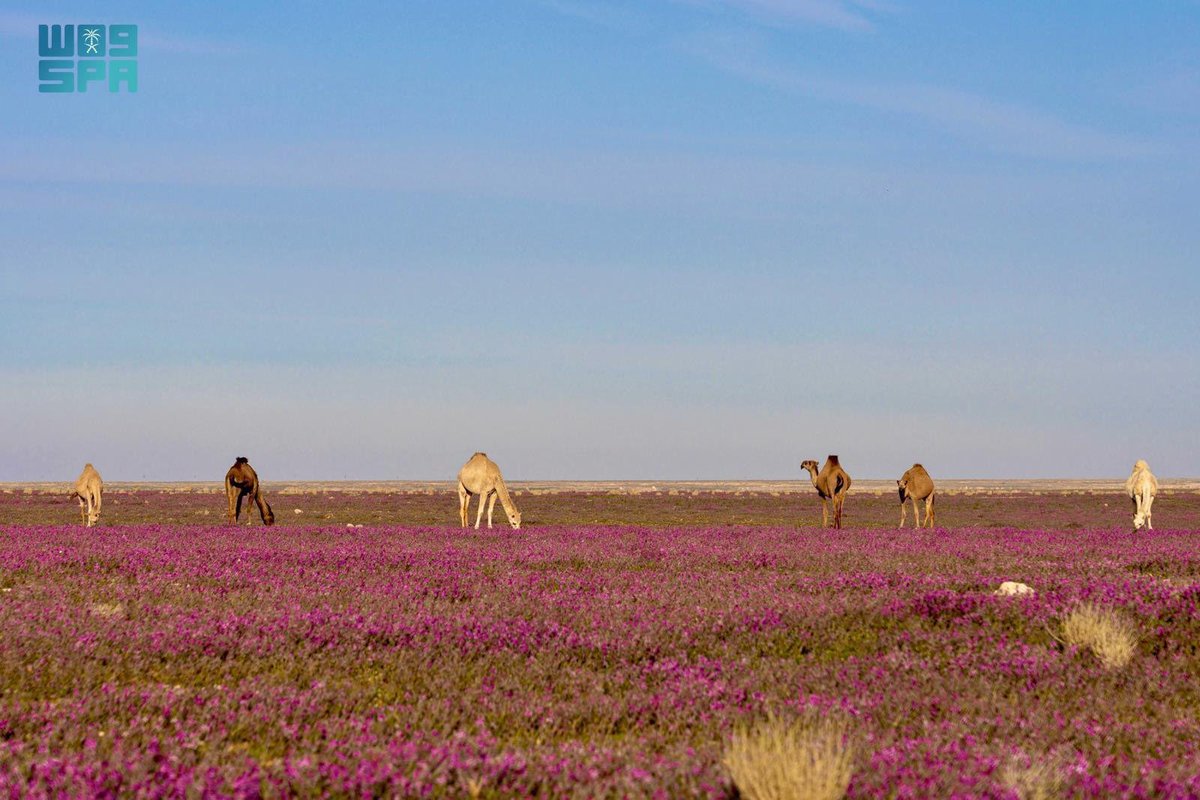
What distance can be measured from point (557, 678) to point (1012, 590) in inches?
226

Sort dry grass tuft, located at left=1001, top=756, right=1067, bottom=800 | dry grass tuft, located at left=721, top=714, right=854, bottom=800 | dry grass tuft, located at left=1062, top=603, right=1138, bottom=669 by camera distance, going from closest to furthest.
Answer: dry grass tuft, located at left=721, top=714, right=854, bottom=800, dry grass tuft, located at left=1001, top=756, right=1067, bottom=800, dry grass tuft, located at left=1062, top=603, right=1138, bottom=669

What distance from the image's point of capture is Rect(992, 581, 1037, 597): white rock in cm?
1066

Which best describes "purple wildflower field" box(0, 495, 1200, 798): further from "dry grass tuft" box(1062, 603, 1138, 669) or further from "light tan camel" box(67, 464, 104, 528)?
"light tan camel" box(67, 464, 104, 528)

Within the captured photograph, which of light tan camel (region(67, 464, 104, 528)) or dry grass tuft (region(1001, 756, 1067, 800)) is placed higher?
light tan camel (region(67, 464, 104, 528))

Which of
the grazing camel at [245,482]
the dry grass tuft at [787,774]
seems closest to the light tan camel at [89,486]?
the grazing camel at [245,482]

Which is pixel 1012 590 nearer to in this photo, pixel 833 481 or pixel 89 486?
pixel 833 481

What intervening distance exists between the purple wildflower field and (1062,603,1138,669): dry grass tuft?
0.49 ft

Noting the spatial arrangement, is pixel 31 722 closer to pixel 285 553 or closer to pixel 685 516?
pixel 285 553

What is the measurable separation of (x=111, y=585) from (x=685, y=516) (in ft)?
128

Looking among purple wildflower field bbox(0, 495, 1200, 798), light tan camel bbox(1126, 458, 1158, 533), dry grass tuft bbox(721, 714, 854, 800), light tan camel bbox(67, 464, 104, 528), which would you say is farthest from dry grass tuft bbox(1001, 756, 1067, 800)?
light tan camel bbox(67, 464, 104, 528)

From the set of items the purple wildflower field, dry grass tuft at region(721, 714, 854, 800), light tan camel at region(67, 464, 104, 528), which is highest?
light tan camel at region(67, 464, 104, 528)

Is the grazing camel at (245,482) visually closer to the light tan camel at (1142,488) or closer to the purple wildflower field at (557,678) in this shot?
the purple wildflower field at (557,678)

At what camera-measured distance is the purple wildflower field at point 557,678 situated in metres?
4.95

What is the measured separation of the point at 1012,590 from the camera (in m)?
10.9
